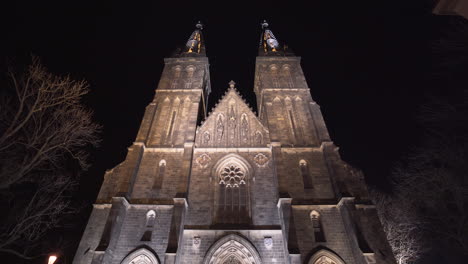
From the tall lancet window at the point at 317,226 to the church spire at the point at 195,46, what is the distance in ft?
65.3

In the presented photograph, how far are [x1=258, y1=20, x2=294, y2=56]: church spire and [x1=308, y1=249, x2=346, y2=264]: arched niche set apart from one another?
2042 centimetres

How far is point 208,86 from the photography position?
1243 inches

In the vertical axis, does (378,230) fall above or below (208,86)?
below

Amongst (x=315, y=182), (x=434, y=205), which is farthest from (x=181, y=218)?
(x=434, y=205)

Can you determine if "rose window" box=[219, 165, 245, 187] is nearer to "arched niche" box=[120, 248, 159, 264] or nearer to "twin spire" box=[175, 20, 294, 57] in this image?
"arched niche" box=[120, 248, 159, 264]

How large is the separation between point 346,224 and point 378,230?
1722 millimetres

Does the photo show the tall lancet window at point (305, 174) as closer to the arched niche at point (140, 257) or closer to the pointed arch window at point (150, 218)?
the pointed arch window at point (150, 218)

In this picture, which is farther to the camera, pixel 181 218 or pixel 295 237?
pixel 181 218

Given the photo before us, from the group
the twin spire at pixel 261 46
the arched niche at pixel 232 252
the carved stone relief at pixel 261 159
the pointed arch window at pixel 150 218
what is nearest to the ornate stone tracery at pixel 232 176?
the carved stone relief at pixel 261 159

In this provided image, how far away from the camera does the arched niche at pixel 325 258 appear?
13.6 meters

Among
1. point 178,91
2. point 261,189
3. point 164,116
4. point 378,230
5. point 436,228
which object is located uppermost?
point 178,91

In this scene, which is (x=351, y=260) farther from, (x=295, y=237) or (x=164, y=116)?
(x=164, y=116)

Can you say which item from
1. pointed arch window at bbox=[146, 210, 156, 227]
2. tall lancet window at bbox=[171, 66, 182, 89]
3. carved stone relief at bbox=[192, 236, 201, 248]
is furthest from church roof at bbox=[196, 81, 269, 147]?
carved stone relief at bbox=[192, 236, 201, 248]

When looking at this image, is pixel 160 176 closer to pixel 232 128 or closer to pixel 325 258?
pixel 232 128
